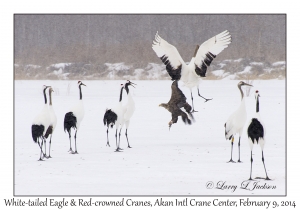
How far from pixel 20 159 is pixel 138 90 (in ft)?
23.5

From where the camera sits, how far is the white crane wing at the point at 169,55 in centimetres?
988

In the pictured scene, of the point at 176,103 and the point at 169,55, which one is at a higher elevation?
the point at 169,55

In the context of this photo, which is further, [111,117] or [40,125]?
[111,117]

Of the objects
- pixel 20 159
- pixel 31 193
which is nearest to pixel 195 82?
pixel 20 159

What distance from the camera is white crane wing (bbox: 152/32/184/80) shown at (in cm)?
988

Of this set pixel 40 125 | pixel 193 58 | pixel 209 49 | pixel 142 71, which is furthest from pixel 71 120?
pixel 142 71

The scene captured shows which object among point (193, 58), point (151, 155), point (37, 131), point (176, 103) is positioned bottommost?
point (151, 155)

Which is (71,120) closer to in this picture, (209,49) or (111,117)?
(111,117)

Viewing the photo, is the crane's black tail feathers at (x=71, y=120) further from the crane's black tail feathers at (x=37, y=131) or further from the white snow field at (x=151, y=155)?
the crane's black tail feathers at (x=37, y=131)

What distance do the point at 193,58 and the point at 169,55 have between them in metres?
0.49

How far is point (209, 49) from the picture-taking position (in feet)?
32.4

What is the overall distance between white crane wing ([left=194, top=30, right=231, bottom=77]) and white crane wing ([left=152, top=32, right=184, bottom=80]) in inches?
13.5

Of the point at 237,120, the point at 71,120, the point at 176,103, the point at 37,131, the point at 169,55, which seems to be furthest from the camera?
the point at 176,103

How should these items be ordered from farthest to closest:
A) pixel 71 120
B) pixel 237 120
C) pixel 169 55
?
1. pixel 169 55
2. pixel 71 120
3. pixel 237 120
